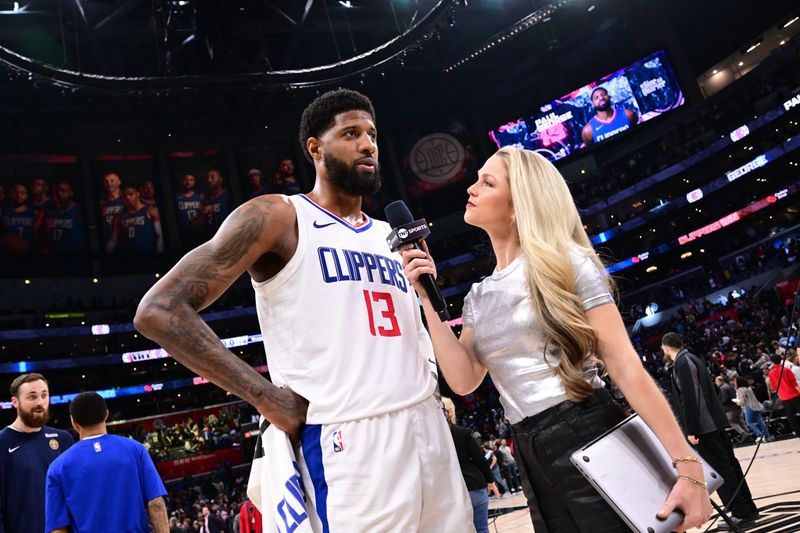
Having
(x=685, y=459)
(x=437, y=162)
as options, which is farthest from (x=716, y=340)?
(x=685, y=459)

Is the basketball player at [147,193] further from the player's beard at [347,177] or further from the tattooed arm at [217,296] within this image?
the tattooed arm at [217,296]

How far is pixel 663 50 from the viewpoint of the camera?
28.7 metres

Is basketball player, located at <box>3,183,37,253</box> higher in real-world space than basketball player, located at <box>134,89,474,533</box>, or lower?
higher

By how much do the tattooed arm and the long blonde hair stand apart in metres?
0.76

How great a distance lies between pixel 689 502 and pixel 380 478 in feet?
2.78

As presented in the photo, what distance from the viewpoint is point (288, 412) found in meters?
1.82

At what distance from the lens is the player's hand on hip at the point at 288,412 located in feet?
5.91

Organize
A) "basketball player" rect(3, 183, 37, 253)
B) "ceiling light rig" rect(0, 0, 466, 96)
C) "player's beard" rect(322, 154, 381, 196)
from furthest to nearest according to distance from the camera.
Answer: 1. "basketball player" rect(3, 183, 37, 253)
2. "ceiling light rig" rect(0, 0, 466, 96)
3. "player's beard" rect(322, 154, 381, 196)

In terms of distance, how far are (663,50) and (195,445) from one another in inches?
1034

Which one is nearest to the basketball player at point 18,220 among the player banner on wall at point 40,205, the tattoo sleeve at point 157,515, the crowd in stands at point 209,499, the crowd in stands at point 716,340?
the player banner on wall at point 40,205

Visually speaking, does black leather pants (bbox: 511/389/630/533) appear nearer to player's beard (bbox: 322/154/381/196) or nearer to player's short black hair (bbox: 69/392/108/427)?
player's beard (bbox: 322/154/381/196)

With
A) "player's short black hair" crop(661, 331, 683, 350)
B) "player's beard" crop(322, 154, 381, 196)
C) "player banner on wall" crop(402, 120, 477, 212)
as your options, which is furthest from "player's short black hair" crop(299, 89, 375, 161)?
"player banner on wall" crop(402, 120, 477, 212)

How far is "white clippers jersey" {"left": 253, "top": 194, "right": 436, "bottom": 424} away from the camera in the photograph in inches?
73.7

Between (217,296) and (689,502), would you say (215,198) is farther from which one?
(689,502)
